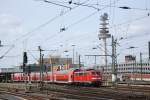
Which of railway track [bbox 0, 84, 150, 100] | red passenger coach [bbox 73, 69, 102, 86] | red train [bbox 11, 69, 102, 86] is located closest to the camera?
railway track [bbox 0, 84, 150, 100]

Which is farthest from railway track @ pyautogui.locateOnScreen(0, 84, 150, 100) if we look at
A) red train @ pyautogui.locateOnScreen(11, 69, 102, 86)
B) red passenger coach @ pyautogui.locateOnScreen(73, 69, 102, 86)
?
red train @ pyautogui.locateOnScreen(11, 69, 102, 86)

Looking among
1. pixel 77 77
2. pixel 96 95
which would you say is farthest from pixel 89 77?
pixel 96 95

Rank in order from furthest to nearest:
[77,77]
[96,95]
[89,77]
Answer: [77,77] → [89,77] → [96,95]

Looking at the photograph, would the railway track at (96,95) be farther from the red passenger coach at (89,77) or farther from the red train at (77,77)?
the red train at (77,77)

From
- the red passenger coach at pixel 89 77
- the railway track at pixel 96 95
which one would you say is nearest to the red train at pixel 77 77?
the red passenger coach at pixel 89 77

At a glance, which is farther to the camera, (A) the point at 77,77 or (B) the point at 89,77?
(A) the point at 77,77

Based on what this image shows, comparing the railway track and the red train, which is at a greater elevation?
the red train

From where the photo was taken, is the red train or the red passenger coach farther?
the red train

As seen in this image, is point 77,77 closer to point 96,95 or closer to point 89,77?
point 89,77

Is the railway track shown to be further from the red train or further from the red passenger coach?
the red train

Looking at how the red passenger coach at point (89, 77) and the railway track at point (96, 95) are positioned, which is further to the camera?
the red passenger coach at point (89, 77)

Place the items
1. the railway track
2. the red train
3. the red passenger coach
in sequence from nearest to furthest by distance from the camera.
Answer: the railway track
the red passenger coach
the red train

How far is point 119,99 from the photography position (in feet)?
108

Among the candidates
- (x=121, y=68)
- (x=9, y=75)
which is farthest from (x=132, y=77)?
(x=9, y=75)
